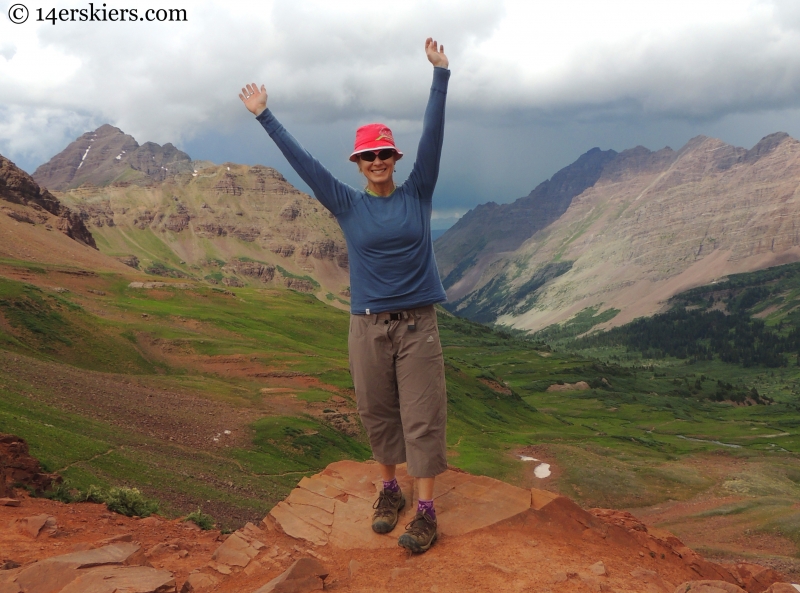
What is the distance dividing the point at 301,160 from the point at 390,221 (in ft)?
5.64

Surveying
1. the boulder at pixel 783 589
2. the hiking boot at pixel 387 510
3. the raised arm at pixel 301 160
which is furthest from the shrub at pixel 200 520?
the boulder at pixel 783 589

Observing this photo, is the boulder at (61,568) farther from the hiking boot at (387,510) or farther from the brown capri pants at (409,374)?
the brown capri pants at (409,374)

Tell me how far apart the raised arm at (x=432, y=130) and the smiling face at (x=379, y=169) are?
459 millimetres

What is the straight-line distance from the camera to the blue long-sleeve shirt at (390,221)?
31.4ft

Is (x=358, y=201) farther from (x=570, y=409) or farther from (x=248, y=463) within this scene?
(x=570, y=409)

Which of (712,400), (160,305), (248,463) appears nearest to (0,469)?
(248,463)

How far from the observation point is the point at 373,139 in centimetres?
959

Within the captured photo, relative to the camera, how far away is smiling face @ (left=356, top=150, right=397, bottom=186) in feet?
31.8

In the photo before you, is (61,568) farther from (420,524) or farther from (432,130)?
(432,130)

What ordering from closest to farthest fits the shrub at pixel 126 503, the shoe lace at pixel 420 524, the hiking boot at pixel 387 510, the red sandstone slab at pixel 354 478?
the shoe lace at pixel 420 524 < the hiking boot at pixel 387 510 < the red sandstone slab at pixel 354 478 < the shrub at pixel 126 503

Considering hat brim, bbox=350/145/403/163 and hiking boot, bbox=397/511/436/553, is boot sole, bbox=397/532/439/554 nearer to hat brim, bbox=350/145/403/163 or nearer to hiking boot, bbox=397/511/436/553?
hiking boot, bbox=397/511/436/553

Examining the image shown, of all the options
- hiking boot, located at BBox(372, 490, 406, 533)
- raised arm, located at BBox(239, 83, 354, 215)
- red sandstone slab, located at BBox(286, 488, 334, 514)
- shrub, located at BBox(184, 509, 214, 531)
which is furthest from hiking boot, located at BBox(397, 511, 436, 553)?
shrub, located at BBox(184, 509, 214, 531)

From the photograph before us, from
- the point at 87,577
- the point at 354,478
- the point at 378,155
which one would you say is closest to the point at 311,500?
the point at 354,478

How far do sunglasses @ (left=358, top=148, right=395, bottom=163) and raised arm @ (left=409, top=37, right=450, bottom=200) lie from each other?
565mm
